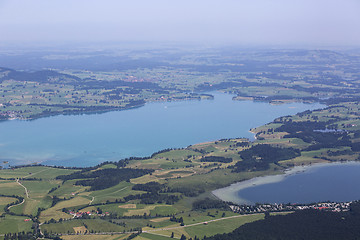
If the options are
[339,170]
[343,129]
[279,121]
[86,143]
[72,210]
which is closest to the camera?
[72,210]

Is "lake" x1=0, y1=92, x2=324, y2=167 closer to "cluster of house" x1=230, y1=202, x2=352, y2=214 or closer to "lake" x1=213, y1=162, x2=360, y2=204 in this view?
"lake" x1=213, y1=162, x2=360, y2=204

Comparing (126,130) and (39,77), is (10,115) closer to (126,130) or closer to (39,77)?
(126,130)

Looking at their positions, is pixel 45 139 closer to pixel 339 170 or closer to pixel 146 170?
pixel 146 170

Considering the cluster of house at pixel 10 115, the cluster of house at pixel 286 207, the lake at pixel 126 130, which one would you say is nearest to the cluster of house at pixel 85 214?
the cluster of house at pixel 286 207

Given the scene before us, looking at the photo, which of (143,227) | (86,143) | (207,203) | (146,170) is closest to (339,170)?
(207,203)

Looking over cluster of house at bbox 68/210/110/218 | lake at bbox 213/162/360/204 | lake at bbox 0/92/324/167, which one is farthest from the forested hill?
lake at bbox 213/162/360/204
